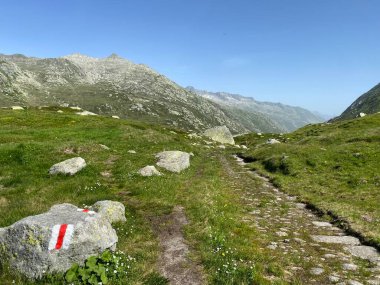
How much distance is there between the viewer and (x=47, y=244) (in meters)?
11.2

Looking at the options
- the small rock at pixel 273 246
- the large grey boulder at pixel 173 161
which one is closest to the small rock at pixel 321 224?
the small rock at pixel 273 246

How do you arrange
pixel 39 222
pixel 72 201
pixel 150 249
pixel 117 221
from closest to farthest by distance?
pixel 39 222, pixel 150 249, pixel 117 221, pixel 72 201

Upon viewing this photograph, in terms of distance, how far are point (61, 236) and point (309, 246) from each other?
11.1m

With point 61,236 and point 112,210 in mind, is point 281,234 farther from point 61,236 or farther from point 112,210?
point 61,236

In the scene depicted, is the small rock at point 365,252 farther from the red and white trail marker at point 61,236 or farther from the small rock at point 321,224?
the red and white trail marker at point 61,236

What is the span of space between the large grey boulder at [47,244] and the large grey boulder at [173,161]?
65.4 feet

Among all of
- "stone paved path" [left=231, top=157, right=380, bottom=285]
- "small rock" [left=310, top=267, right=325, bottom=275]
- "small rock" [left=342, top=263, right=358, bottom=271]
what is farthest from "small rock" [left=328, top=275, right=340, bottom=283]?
"small rock" [left=342, top=263, right=358, bottom=271]

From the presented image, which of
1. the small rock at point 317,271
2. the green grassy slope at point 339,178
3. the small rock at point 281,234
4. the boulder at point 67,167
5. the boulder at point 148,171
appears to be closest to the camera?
the small rock at point 317,271

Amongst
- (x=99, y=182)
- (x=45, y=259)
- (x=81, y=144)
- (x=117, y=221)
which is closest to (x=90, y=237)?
(x=45, y=259)

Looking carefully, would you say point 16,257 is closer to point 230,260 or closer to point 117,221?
point 117,221

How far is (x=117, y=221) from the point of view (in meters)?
16.5

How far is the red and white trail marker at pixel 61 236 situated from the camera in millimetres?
11258

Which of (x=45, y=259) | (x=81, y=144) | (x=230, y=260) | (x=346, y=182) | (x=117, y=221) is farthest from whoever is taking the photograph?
(x=81, y=144)

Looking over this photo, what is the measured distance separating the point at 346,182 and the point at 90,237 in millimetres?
24775
